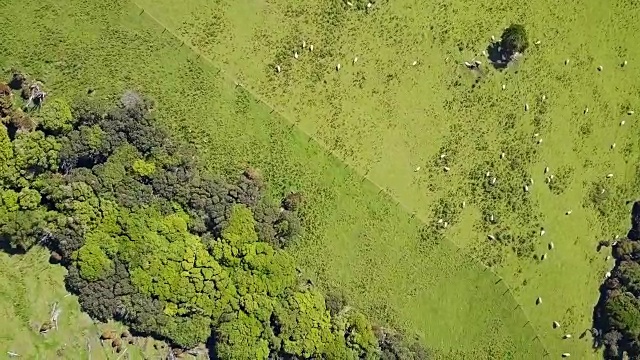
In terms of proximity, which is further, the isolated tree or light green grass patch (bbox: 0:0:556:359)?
the isolated tree

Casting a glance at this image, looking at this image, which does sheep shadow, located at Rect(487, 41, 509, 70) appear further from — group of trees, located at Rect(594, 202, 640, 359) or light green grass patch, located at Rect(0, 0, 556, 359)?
group of trees, located at Rect(594, 202, 640, 359)

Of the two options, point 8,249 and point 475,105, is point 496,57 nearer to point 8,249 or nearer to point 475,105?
point 475,105

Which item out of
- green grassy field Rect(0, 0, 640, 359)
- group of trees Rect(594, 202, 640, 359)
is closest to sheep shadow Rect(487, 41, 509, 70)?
green grassy field Rect(0, 0, 640, 359)

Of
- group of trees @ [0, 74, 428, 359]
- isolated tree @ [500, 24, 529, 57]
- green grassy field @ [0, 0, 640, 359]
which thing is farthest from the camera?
isolated tree @ [500, 24, 529, 57]

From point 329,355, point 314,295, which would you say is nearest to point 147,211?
point 314,295

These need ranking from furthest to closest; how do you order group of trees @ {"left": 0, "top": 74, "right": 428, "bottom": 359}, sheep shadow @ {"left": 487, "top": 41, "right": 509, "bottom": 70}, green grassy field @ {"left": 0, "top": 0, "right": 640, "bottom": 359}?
sheep shadow @ {"left": 487, "top": 41, "right": 509, "bottom": 70}
green grassy field @ {"left": 0, "top": 0, "right": 640, "bottom": 359}
group of trees @ {"left": 0, "top": 74, "right": 428, "bottom": 359}

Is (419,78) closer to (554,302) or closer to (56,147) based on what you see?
(554,302)
